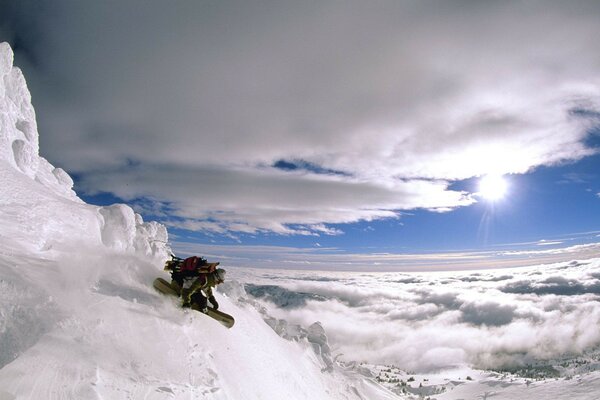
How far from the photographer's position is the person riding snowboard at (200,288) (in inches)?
560

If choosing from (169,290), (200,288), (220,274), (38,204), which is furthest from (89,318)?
(38,204)

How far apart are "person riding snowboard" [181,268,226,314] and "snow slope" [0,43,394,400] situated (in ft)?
1.72

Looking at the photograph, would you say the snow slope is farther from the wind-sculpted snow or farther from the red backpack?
the red backpack

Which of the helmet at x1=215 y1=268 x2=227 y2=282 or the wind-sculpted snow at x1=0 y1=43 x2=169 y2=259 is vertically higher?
the wind-sculpted snow at x1=0 y1=43 x2=169 y2=259

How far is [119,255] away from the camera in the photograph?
47.9 ft

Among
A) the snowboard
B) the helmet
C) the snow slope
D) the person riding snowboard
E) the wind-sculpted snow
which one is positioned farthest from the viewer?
the helmet

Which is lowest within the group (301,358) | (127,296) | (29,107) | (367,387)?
(367,387)

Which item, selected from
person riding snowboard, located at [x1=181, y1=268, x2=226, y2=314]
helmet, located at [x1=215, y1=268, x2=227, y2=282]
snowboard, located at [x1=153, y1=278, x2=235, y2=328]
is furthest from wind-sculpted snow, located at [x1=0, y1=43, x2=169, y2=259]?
helmet, located at [x1=215, y1=268, x2=227, y2=282]

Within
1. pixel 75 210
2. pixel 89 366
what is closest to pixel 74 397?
pixel 89 366

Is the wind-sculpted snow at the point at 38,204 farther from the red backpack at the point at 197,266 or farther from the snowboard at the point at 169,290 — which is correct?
the red backpack at the point at 197,266

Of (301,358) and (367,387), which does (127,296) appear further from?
(367,387)

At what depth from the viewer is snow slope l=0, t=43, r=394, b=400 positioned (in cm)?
845

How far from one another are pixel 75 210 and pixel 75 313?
906 cm

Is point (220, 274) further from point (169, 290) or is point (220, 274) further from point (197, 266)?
point (169, 290)
